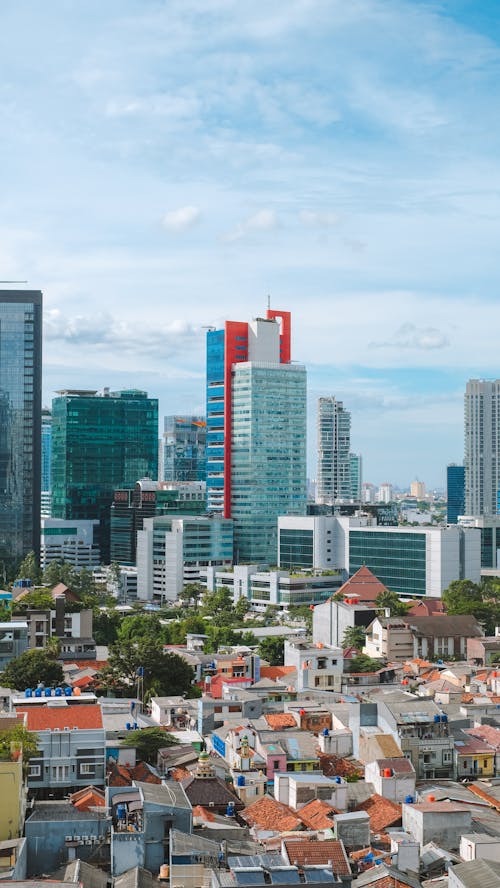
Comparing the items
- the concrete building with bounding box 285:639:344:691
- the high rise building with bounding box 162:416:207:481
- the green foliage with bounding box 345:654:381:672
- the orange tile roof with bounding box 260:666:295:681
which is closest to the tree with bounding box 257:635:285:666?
the green foliage with bounding box 345:654:381:672

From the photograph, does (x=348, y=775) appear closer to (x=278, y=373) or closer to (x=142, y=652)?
(x=142, y=652)

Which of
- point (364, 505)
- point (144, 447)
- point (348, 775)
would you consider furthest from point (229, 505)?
point (348, 775)

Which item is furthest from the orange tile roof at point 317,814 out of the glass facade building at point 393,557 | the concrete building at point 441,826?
the glass facade building at point 393,557

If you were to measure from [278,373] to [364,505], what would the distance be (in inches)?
531

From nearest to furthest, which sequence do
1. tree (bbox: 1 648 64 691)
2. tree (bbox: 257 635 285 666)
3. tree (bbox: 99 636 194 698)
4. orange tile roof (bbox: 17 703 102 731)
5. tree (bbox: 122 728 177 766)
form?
orange tile roof (bbox: 17 703 102 731) < tree (bbox: 122 728 177 766) < tree (bbox: 1 648 64 691) < tree (bbox: 99 636 194 698) < tree (bbox: 257 635 285 666)

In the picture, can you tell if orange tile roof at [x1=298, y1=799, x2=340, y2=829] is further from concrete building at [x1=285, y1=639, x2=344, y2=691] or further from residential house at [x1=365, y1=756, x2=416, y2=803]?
concrete building at [x1=285, y1=639, x2=344, y2=691]

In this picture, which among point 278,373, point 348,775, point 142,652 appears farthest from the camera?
point 278,373

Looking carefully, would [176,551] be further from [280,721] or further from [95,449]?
[280,721]

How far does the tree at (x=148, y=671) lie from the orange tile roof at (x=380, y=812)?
411 inches

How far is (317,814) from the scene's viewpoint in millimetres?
19656

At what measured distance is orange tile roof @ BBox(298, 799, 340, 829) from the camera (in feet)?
62.7

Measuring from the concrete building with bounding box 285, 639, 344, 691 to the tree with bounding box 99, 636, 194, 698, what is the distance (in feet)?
10.7

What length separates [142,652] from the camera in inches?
1217

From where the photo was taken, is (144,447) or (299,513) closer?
(299,513)
